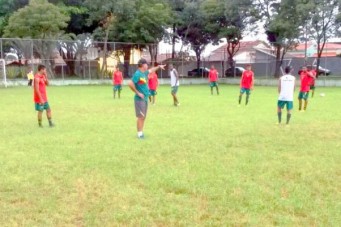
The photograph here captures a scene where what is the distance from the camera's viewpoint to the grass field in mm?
4637

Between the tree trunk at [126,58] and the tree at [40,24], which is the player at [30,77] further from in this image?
the tree trunk at [126,58]

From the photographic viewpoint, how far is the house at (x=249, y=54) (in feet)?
134

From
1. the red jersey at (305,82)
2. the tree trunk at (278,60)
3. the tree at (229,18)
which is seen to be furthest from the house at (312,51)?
the red jersey at (305,82)

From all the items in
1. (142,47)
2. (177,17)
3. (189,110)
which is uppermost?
(177,17)

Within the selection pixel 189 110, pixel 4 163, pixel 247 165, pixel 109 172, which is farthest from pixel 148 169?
pixel 189 110

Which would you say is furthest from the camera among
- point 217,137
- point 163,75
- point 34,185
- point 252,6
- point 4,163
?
point 163,75

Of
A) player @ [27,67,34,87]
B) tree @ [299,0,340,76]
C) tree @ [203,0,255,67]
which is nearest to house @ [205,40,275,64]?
tree @ [203,0,255,67]

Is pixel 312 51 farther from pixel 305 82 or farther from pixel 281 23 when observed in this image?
pixel 305 82

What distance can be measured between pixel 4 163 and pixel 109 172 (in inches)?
72.7

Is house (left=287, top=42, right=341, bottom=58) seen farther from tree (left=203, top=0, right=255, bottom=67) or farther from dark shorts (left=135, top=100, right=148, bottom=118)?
dark shorts (left=135, top=100, right=148, bottom=118)

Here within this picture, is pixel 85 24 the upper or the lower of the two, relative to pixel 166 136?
upper

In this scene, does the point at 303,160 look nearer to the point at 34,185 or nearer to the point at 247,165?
the point at 247,165

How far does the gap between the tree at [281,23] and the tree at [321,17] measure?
68cm

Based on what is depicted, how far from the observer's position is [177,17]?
1619 inches
